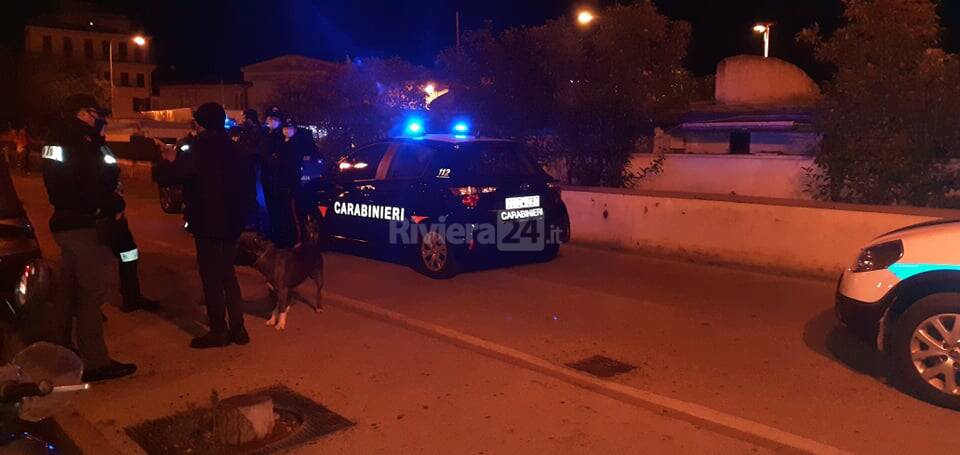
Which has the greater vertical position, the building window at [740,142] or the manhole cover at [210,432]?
the building window at [740,142]

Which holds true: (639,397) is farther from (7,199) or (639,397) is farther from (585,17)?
(585,17)

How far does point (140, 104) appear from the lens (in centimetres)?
7450

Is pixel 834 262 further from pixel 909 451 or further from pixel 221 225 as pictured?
pixel 221 225

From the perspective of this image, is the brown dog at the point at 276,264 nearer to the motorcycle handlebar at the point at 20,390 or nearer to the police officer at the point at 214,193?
the police officer at the point at 214,193

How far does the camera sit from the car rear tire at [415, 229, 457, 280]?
346 inches

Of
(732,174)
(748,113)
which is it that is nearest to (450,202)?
→ (732,174)

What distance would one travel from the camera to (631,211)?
10.9 m

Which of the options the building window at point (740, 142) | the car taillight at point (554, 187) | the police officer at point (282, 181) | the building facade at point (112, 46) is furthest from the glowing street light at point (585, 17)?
the building facade at point (112, 46)

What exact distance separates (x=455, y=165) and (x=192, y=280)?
3153 mm

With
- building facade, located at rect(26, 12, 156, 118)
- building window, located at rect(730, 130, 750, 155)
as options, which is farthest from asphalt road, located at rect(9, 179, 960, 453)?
building facade, located at rect(26, 12, 156, 118)

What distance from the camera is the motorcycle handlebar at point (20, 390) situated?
243 cm

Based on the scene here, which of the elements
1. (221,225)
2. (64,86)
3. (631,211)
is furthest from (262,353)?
(64,86)

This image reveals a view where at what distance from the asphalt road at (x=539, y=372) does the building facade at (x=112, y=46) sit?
67967 millimetres

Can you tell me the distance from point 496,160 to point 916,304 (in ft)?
16.1
